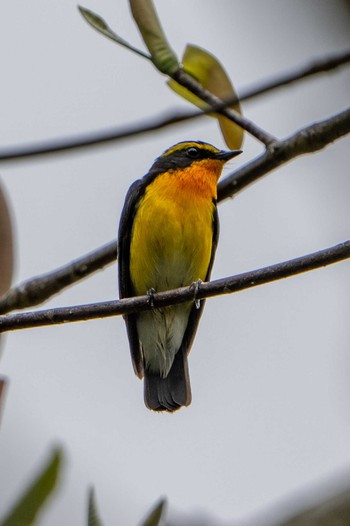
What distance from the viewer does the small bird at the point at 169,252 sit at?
209 inches

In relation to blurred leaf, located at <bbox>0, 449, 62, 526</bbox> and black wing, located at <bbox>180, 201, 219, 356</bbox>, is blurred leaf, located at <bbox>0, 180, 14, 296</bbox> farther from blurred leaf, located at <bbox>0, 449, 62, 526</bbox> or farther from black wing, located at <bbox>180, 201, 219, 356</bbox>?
black wing, located at <bbox>180, 201, 219, 356</bbox>

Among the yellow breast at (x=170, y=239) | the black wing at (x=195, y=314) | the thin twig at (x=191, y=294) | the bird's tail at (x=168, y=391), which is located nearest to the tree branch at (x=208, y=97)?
the thin twig at (x=191, y=294)

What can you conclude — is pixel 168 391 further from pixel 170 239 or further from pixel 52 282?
pixel 52 282

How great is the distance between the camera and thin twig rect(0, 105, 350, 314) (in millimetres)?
3596

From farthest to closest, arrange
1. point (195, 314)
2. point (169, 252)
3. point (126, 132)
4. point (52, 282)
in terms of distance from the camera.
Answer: point (195, 314), point (169, 252), point (52, 282), point (126, 132)

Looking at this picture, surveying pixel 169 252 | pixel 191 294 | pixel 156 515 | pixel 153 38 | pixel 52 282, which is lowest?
pixel 156 515

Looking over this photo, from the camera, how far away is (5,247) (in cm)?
341

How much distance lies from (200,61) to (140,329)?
262cm

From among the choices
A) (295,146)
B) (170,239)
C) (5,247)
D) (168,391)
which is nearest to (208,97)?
(295,146)

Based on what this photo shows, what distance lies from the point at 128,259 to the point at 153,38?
258 centimetres

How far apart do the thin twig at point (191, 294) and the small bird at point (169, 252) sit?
5.60ft

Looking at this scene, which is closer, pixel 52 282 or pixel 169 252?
pixel 52 282

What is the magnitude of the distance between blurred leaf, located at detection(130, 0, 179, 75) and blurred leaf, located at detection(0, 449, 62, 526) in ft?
5.42

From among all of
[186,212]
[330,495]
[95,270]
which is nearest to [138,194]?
[186,212]
